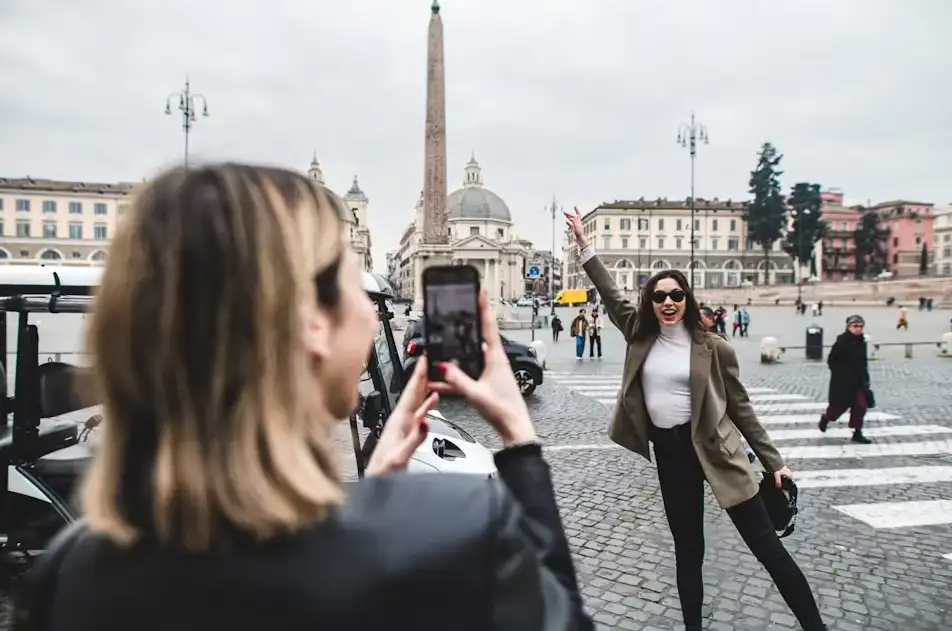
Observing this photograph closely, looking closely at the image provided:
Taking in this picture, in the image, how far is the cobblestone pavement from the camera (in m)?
3.85

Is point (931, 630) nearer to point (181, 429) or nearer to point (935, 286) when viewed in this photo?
point (181, 429)

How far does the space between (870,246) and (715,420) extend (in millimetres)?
104173

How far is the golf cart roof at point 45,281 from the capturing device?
11.8 feet

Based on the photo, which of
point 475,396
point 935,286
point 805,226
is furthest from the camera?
point 805,226

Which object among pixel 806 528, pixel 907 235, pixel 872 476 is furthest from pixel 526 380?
pixel 907 235

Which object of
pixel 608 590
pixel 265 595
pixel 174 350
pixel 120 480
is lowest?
pixel 608 590

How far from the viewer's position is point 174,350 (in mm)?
793

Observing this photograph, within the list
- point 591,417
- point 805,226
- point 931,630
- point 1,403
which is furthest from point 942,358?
point 805,226

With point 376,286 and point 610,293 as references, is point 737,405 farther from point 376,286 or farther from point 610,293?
point 376,286

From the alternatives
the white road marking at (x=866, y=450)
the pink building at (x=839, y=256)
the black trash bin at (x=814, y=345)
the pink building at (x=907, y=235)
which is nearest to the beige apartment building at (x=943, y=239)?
the pink building at (x=907, y=235)

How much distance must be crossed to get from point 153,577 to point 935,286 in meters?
66.8

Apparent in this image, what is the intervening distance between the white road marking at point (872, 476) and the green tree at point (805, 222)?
266ft

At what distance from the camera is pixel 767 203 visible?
84688mm

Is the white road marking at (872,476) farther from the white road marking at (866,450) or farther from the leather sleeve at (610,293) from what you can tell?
the leather sleeve at (610,293)
